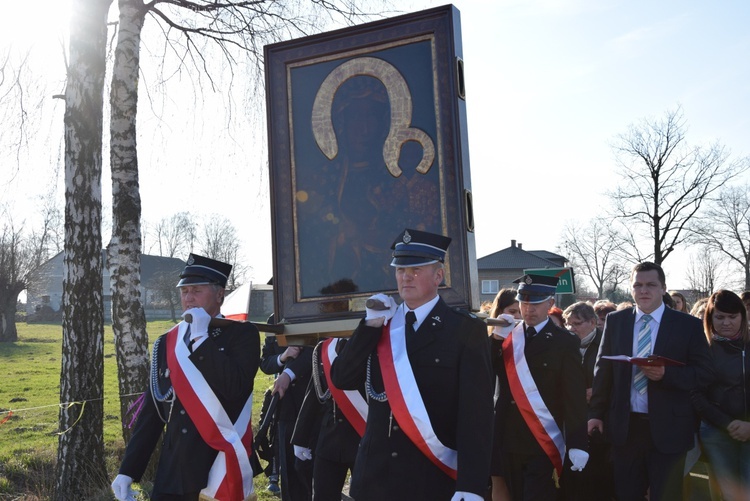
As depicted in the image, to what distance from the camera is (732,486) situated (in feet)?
19.8

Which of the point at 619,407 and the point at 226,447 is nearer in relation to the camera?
the point at 226,447

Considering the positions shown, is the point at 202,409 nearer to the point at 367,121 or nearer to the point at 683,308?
the point at 367,121

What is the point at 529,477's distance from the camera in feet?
17.8

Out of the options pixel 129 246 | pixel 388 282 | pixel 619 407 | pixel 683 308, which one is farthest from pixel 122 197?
pixel 683 308

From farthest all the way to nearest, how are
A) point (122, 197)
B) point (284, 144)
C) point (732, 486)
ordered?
point (122, 197), point (732, 486), point (284, 144)

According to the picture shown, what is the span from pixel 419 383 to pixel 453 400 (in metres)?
0.17

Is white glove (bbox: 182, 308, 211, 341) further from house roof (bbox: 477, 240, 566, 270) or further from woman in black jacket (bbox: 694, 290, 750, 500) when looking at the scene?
house roof (bbox: 477, 240, 566, 270)

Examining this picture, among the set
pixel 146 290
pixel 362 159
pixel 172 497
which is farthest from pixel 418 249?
pixel 146 290

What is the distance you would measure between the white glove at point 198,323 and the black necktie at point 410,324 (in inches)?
55.3

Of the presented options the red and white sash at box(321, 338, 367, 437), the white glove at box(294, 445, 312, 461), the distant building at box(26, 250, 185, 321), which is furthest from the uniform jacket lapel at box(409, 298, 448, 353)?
the distant building at box(26, 250, 185, 321)

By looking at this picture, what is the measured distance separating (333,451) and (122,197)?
4.75 meters

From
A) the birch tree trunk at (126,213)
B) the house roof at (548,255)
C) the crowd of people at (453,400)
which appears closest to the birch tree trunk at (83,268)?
the birch tree trunk at (126,213)

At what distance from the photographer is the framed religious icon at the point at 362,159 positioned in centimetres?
429

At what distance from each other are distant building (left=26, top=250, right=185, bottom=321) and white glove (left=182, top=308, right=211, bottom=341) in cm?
3329
